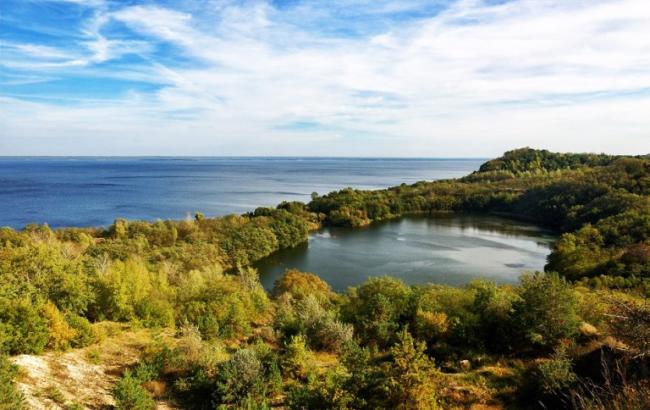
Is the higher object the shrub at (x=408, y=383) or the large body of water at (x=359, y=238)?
the shrub at (x=408, y=383)

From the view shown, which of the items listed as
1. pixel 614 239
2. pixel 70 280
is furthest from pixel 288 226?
pixel 70 280

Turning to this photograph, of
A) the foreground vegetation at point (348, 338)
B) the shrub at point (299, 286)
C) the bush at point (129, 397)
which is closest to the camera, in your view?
the bush at point (129, 397)

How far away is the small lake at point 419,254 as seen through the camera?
50.4m

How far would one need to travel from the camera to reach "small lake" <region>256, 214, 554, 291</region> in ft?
165

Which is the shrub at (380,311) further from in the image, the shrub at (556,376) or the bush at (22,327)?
the bush at (22,327)

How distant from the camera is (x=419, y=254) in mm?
60250

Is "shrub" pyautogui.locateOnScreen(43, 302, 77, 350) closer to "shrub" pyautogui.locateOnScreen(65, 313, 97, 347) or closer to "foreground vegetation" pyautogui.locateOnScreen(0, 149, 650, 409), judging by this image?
"foreground vegetation" pyautogui.locateOnScreen(0, 149, 650, 409)

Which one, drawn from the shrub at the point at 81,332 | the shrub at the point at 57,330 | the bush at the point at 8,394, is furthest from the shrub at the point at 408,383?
the shrub at the point at 57,330

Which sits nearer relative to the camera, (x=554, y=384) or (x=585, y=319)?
(x=554, y=384)

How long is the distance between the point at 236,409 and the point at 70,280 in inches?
415

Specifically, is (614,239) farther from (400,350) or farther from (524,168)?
(524,168)

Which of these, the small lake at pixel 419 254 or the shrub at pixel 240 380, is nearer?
the shrub at pixel 240 380

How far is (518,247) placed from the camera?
218 ft

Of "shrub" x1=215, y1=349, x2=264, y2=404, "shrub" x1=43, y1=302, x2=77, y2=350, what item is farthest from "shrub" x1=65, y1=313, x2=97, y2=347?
"shrub" x1=215, y1=349, x2=264, y2=404
